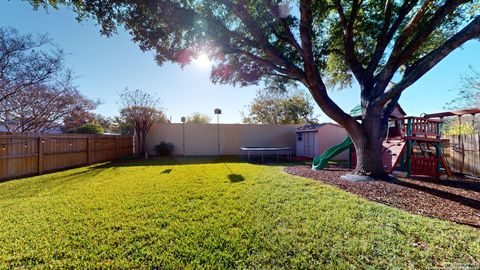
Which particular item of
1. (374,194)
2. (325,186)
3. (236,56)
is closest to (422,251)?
(374,194)

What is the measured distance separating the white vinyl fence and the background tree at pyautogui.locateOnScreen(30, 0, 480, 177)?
25.0 ft

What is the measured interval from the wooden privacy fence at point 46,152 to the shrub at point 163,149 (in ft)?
9.80

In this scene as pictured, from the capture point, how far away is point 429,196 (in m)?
4.38

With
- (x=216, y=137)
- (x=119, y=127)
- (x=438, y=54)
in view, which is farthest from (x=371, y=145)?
(x=119, y=127)

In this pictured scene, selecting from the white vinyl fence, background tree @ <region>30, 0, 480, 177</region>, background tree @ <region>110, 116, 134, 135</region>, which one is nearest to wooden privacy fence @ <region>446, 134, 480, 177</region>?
background tree @ <region>30, 0, 480, 177</region>

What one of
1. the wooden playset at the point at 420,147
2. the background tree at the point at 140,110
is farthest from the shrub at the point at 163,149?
the wooden playset at the point at 420,147

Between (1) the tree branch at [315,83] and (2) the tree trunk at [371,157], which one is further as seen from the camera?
(2) the tree trunk at [371,157]

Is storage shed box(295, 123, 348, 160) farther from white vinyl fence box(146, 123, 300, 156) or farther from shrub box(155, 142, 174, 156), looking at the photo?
shrub box(155, 142, 174, 156)

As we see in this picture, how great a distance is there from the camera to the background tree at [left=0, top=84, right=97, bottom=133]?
10.4 meters

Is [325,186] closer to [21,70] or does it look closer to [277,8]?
[277,8]

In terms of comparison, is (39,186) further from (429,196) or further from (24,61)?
(429,196)

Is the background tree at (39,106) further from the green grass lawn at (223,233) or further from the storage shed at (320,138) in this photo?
the storage shed at (320,138)

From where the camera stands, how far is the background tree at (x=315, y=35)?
206 inches

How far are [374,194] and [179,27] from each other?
638 centimetres
